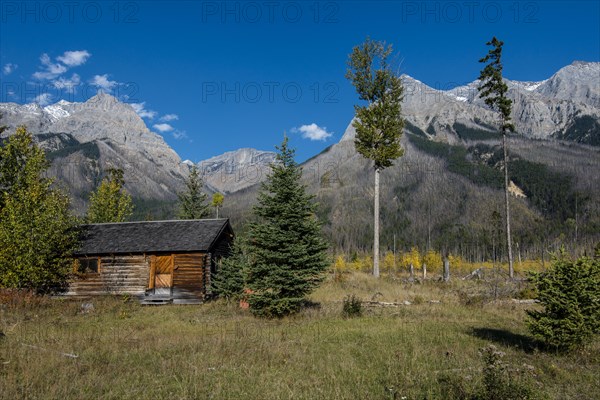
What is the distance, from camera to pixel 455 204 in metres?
192

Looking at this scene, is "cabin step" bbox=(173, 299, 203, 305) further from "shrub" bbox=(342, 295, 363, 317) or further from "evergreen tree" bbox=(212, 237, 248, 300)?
"shrub" bbox=(342, 295, 363, 317)

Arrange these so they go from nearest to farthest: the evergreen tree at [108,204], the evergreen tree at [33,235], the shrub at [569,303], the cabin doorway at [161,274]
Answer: the shrub at [569,303] → the evergreen tree at [33,235] → the cabin doorway at [161,274] → the evergreen tree at [108,204]

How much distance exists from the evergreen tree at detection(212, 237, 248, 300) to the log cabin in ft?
7.79

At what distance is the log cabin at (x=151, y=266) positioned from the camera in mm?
Result: 26188

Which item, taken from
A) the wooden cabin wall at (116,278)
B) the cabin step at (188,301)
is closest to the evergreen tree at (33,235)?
the wooden cabin wall at (116,278)

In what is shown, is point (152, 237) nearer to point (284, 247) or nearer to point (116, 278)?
point (116, 278)

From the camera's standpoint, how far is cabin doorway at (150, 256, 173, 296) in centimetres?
2638

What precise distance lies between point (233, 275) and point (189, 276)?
4488 millimetres

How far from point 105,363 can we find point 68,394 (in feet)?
7.41

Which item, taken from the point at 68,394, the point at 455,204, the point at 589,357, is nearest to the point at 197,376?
the point at 68,394

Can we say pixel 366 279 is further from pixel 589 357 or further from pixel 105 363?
pixel 105 363

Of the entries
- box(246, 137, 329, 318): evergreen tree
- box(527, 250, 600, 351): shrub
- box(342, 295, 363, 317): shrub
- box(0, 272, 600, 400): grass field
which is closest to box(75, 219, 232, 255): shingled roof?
box(0, 272, 600, 400): grass field

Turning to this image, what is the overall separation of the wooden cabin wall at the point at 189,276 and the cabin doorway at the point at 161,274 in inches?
18.6

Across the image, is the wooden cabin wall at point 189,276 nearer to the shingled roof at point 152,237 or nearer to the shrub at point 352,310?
the shingled roof at point 152,237
